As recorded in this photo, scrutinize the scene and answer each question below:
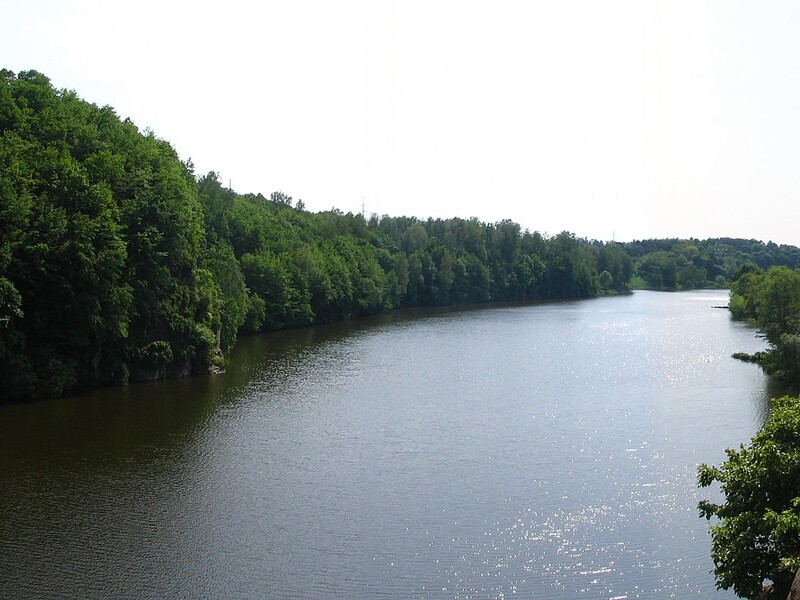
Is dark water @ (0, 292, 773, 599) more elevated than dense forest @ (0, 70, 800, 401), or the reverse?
dense forest @ (0, 70, 800, 401)

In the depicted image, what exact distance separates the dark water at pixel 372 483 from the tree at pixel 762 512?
5.24 meters

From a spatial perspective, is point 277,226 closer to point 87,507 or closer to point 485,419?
point 485,419

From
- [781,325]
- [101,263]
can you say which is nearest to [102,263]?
[101,263]

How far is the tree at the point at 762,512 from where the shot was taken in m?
15.3

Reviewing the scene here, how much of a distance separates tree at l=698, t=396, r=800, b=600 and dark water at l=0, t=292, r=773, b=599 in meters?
5.24

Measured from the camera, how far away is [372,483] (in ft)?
98.5

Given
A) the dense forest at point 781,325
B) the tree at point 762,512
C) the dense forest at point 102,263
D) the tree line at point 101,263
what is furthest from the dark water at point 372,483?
the tree at point 762,512

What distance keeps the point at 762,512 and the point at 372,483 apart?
54.6 feet

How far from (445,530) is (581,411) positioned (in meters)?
20.5

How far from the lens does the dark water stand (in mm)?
21938

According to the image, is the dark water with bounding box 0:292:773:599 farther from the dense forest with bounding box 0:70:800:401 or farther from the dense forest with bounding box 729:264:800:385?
the dense forest with bounding box 0:70:800:401

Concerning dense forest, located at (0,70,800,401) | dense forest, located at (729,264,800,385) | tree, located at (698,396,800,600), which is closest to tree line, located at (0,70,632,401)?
dense forest, located at (0,70,800,401)

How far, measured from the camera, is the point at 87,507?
26781 mm

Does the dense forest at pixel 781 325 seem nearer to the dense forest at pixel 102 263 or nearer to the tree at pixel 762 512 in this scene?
the tree at pixel 762 512
